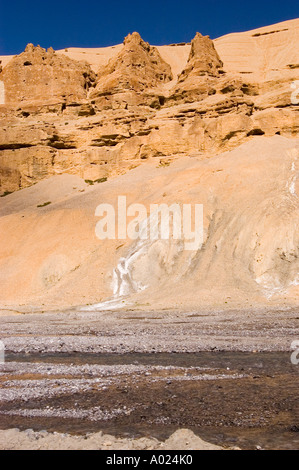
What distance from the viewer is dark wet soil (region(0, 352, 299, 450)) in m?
6.24

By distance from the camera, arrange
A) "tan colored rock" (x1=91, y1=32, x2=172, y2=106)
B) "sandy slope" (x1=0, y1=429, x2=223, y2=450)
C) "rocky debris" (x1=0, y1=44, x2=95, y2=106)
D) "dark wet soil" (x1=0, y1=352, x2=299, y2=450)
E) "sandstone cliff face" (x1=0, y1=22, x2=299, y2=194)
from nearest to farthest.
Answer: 1. "sandy slope" (x1=0, y1=429, x2=223, y2=450)
2. "dark wet soil" (x1=0, y1=352, x2=299, y2=450)
3. "sandstone cliff face" (x1=0, y1=22, x2=299, y2=194)
4. "tan colored rock" (x1=91, y1=32, x2=172, y2=106)
5. "rocky debris" (x1=0, y1=44, x2=95, y2=106)

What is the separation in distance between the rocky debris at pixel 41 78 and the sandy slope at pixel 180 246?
21666 millimetres

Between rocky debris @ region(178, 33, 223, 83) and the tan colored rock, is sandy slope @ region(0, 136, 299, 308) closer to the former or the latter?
the tan colored rock

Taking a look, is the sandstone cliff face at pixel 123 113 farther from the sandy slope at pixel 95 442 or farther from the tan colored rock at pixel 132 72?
the sandy slope at pixel 95 442

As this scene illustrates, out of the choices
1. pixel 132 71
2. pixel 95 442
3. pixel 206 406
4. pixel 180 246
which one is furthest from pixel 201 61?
pixel 95 442

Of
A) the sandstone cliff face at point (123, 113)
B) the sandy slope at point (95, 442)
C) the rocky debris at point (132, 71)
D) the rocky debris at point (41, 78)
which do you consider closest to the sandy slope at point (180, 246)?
the sandstone cliff face at point (123, 113)

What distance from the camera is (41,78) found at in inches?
2354

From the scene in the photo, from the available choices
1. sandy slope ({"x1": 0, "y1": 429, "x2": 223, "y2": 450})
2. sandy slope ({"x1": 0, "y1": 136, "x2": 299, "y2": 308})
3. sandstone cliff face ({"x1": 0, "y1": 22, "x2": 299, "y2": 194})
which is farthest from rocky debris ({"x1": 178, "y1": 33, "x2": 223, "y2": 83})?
sandy slope ({"x1": 0, "y1": 429, "x2": 223, "y2": 450})

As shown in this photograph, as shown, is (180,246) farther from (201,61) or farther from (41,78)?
(41,78)

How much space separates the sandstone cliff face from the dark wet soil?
37.4m

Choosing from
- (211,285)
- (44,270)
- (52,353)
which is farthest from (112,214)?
(52,353)

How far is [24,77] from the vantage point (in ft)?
199

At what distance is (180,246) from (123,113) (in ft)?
85.7

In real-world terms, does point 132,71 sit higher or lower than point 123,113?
higher
